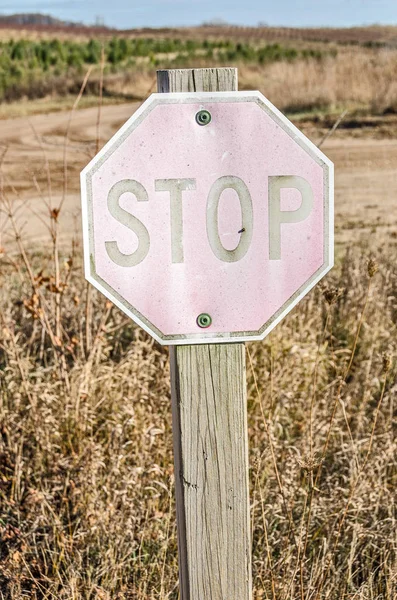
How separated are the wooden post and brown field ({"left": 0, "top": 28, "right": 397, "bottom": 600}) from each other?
20 centimetres

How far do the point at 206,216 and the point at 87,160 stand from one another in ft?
16.0

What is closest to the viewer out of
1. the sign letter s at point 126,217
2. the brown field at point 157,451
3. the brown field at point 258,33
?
the sign letter s at point 126,217

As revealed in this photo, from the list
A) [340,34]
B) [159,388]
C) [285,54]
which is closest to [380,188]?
[159,388]

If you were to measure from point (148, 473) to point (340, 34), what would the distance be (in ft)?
203

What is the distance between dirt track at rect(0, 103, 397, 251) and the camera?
256 inches

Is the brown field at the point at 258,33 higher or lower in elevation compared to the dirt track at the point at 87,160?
higher

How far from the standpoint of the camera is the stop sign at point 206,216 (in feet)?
4.12

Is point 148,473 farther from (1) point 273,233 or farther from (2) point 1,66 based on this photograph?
(2) point 1,66

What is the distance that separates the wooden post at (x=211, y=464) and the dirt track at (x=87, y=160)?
8.14 ft

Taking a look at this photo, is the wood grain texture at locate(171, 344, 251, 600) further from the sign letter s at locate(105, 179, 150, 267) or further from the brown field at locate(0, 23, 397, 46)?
the brown field at locate(0, 23, 397, 46)

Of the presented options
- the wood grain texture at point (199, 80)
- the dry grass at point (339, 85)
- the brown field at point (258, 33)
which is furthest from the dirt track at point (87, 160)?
the brown field at point (258, 33)

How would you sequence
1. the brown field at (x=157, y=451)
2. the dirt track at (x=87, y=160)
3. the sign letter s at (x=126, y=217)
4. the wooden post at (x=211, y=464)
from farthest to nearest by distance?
the dirt track at (x=87, y=160) → the brown field at (x=157, y=451) → the wooden post at (x=211, y=464) → the sign letter s at (x=126, y=217)

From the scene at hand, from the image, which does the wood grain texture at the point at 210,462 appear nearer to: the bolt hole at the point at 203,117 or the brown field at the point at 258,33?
the bolt hole at the point at 203,117

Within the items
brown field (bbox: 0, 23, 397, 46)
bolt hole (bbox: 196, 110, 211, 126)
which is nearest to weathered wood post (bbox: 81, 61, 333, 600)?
bolt hole (bbox: 196, 110, 211, 126)
